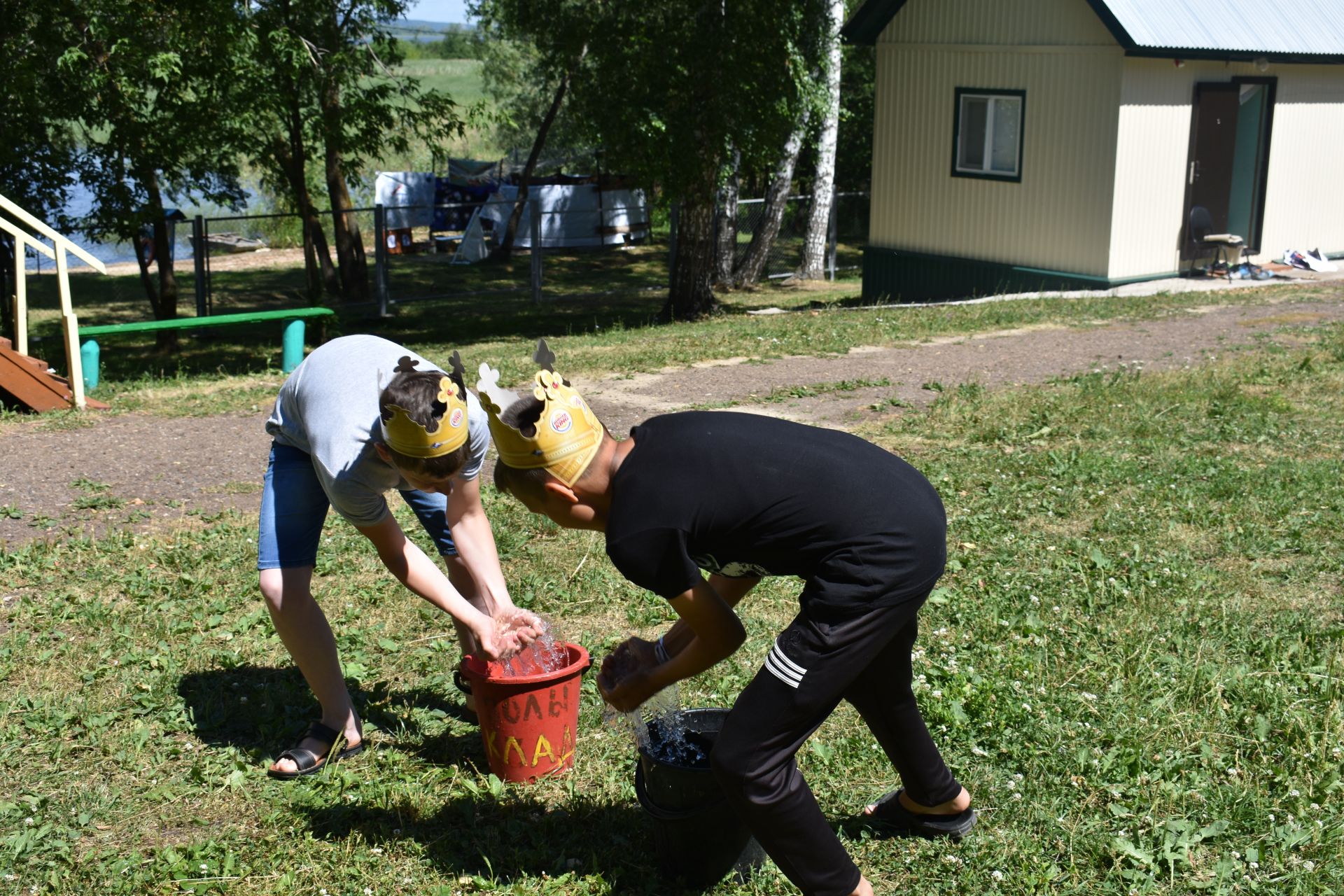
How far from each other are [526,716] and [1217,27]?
49.5 ft

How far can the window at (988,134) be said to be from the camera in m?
Answer: 16.9

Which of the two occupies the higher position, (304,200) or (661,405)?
(304,200)

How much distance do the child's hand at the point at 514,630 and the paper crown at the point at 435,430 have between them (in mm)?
572

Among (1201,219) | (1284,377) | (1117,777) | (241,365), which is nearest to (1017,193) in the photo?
(1201,219)

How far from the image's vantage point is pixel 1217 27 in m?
15.8

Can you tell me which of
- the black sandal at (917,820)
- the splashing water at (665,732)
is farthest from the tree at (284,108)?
the black sandal at (917,820)

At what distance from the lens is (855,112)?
27.4m

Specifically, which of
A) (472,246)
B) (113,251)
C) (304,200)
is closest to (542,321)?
(304,200)

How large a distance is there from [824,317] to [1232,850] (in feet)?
36.6

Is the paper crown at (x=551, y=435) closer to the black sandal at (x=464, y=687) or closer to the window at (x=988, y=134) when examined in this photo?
the black sandal at (x=464, y=687)

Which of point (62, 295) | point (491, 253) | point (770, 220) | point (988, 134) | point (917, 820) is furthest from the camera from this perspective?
point (491, 253)

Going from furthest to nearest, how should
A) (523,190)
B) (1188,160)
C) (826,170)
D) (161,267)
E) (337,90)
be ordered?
1. (523,190)
2. (826,170)
3. (337,90)
4. (1188,160)
5. (161,267)

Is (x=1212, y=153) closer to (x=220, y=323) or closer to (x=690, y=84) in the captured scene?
(x=690, y=84)

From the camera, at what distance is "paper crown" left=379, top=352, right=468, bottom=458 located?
11.4 feet
